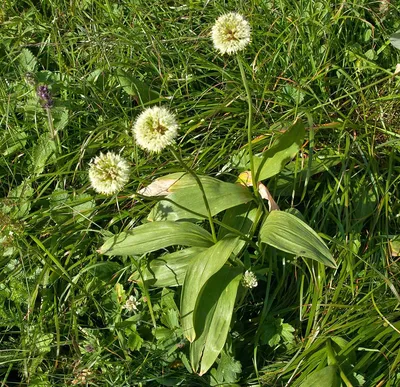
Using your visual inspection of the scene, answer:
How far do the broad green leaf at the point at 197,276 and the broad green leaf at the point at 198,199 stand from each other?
0.16 metres

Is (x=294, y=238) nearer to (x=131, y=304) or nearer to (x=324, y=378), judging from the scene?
(x=324, y=378)

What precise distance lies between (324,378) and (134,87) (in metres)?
1.46

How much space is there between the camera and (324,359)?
81.0 inches

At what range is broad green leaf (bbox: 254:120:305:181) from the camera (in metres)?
2.23

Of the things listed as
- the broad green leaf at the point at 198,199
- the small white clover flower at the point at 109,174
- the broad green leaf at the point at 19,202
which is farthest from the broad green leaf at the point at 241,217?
the broad green leaf at the point at 19,202

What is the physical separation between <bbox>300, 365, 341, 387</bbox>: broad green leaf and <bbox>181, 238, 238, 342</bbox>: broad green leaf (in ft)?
1.34

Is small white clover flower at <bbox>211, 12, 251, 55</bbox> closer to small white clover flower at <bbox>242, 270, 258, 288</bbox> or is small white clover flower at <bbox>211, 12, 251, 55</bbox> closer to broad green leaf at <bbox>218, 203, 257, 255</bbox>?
broad green leaf at <bbox>218, 203, 257, 255</bbox>

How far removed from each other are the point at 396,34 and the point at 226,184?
3.46 feet

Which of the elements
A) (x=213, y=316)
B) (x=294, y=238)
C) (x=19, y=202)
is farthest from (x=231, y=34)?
(x=19, y=202)

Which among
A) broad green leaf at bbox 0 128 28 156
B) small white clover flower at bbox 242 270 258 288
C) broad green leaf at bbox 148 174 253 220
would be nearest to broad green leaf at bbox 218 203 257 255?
broad green leaf at bbox 148 174 253 220

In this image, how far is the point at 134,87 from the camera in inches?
104

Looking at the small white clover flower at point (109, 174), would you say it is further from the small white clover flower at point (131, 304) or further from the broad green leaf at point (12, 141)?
the broad green leaf at point (12, 141)

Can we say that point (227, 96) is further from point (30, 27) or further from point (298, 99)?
point (30, 27)

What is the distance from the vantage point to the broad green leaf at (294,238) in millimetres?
1959
